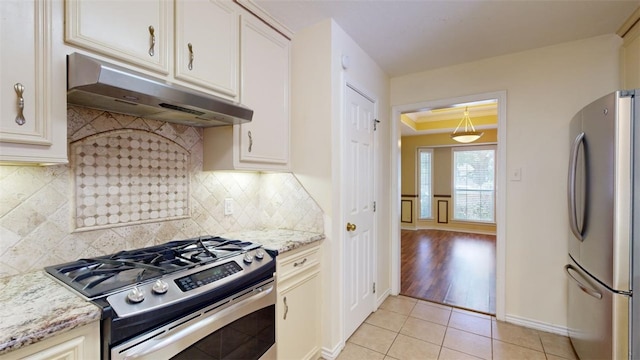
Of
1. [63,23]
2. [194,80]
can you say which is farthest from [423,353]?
[63,23]

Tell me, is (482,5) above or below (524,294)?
above

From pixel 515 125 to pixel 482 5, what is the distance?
1.20 m

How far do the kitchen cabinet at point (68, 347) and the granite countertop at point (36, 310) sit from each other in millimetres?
43

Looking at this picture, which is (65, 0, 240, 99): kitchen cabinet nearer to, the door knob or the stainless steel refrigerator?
the door knob

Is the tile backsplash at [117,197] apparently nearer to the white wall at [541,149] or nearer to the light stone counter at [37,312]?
the light stone counter at [37,312]

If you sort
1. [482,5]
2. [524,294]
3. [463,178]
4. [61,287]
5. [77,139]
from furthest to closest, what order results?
[463,178] < [524,294] < [482,5] < [77,139] < [61,287]

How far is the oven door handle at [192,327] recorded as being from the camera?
1014mm

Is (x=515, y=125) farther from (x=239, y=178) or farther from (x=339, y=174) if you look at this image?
(x=239, y=178)

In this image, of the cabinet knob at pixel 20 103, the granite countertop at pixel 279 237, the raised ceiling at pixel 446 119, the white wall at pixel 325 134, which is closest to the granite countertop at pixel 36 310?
the cabinet knob at pixel 20 103

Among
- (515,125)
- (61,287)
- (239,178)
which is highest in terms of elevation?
(515,125)

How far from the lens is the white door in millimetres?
2260

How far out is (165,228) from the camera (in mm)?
1741

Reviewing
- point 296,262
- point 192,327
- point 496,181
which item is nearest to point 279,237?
point 296,262

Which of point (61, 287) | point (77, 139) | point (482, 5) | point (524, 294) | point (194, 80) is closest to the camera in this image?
point (61, 287)
